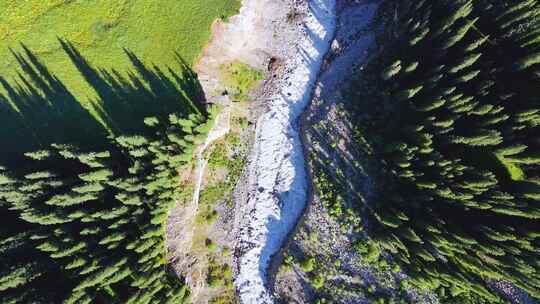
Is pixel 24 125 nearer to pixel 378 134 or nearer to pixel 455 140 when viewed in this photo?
pixel 378 134

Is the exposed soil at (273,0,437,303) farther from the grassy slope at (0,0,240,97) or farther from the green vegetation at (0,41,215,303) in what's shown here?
the grassy slope at (0,0,240,97)

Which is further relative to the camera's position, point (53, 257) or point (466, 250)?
point (466, 250)

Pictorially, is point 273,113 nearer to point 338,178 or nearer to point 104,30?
point 338,178

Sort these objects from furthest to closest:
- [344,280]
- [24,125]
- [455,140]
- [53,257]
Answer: [344,280] → [24,125] → [455,140] → [53,257]

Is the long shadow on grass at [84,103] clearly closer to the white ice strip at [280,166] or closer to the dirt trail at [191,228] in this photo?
the dirt trail at [191,228]

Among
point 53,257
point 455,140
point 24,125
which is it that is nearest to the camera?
point 53,257

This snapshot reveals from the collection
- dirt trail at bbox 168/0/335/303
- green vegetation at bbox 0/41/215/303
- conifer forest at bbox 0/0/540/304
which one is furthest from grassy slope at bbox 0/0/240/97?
dirt trail at bbox 168/0/335/303

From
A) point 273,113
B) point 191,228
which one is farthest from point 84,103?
point 273,113

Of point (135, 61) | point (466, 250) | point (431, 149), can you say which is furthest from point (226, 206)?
point (466, 250)
